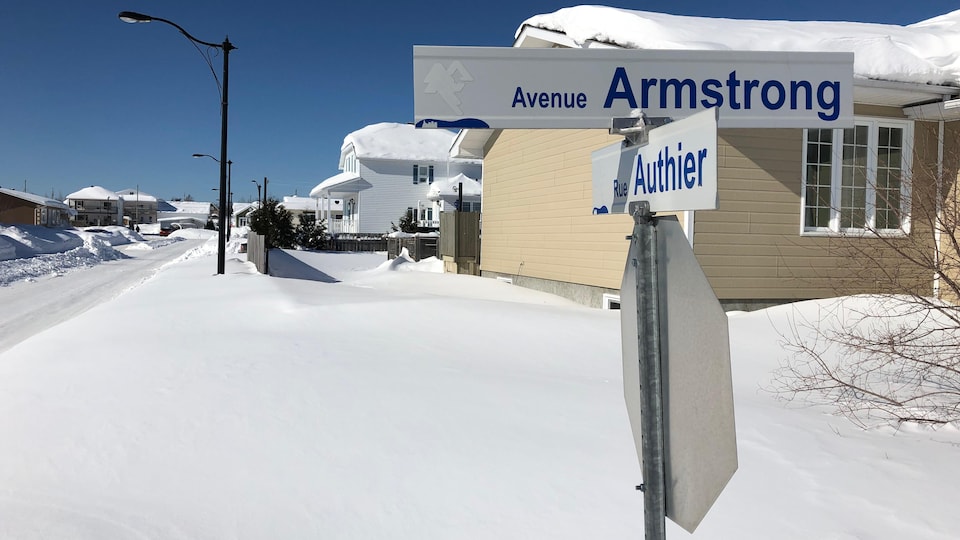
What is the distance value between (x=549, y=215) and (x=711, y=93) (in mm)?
12087

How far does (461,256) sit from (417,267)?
A: 157 inches

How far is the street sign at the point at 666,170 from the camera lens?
177 centimetres

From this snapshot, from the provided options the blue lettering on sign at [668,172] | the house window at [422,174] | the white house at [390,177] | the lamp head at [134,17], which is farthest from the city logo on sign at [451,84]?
the house window at [422,174]

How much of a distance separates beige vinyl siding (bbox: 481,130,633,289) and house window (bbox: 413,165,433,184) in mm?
27044

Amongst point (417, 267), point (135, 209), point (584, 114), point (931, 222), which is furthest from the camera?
point (135, 209)

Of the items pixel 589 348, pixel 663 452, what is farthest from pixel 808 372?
pixel 663 452

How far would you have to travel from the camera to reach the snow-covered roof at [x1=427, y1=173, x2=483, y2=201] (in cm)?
4003

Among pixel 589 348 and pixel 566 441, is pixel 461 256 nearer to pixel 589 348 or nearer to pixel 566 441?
pixel 589 348

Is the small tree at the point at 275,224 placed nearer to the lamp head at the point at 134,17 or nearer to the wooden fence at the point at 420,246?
the wooden fence at the point at 420,246

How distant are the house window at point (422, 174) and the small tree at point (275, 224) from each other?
10608 mm

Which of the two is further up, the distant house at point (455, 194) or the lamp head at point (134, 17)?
the lamp head at point (134, 17)

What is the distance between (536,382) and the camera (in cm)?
623

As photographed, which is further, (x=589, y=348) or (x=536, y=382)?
(x=589, y=348)

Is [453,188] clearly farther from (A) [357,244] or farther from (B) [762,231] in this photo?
(B) [762,231]
